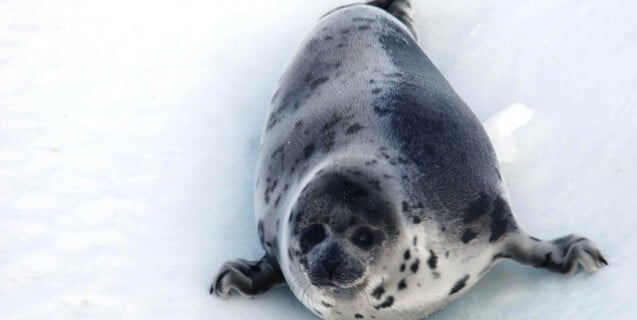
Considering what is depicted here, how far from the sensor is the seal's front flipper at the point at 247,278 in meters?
2.94

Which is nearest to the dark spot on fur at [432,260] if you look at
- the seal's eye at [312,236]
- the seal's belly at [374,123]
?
the seal's belly at [374,123]

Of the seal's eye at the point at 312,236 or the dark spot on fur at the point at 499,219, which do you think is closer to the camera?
the seal's eye at the point at 312,236

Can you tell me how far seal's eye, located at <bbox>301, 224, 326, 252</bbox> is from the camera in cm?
250

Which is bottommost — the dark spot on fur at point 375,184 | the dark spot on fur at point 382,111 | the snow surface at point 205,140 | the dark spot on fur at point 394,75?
the snow surface at point 205,140

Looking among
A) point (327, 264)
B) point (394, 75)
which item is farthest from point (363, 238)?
point (394, 75)

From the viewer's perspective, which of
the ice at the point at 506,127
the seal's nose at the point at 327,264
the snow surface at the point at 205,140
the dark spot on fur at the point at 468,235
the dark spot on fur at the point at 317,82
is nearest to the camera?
the seal's nose at the point at 327,264

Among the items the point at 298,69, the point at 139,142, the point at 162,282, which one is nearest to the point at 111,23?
the point at 139,142

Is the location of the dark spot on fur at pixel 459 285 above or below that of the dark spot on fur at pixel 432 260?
below

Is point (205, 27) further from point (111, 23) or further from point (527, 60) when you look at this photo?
point (527, 60)

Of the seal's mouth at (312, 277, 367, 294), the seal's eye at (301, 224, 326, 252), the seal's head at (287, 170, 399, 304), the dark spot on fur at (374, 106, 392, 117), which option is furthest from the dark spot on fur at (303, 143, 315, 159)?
the seal's mouth at (312, 277, 367, 294)

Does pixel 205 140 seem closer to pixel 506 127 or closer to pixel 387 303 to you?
pixel 506 127

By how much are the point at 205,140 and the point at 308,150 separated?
0.90 m

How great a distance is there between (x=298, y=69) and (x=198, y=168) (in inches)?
22.8

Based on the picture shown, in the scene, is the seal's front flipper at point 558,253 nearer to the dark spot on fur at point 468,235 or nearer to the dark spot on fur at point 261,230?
the dark spot on fur at point 468,235
